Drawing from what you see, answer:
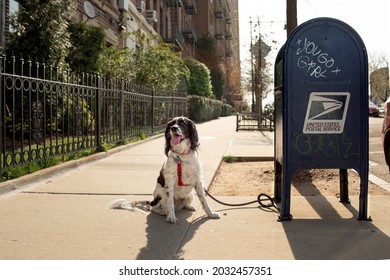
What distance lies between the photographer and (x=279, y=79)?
5.12m

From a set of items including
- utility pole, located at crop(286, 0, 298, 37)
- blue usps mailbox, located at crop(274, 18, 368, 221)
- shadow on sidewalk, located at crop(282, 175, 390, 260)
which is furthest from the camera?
utility pole, located at crop(286, 0, 298, 37)

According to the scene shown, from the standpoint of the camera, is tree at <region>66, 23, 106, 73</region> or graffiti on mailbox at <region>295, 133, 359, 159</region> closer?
graffiti on mailbox at <region>295, 133, 359, 159</region>

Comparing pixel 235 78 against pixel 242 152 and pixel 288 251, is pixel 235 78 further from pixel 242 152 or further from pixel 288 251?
pixel 288 251

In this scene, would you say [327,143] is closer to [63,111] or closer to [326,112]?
[326,112]

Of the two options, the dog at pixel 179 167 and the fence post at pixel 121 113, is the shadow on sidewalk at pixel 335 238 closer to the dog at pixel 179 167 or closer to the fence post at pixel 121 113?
the dog at pixel 179 167

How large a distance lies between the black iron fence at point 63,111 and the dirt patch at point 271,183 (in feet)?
9.64

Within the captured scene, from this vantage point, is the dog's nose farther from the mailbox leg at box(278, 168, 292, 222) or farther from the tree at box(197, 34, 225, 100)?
the tree at box(197, 34, 225, 100)

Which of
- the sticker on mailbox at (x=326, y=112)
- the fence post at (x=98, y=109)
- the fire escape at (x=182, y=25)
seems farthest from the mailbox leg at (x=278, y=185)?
the fire escape at (x=182, y=25)

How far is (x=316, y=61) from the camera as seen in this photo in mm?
4422

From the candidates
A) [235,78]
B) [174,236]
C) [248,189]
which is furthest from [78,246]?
[235,78]

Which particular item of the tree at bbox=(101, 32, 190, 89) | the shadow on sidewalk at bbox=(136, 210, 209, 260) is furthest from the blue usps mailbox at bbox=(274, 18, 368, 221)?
the tree at bbox=(101, 32, 190, 89)

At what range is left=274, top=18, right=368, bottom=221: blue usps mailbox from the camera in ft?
14.5

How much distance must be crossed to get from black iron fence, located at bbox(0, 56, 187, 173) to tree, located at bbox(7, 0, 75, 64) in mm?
397

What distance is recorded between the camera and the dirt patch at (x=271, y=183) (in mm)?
6258
